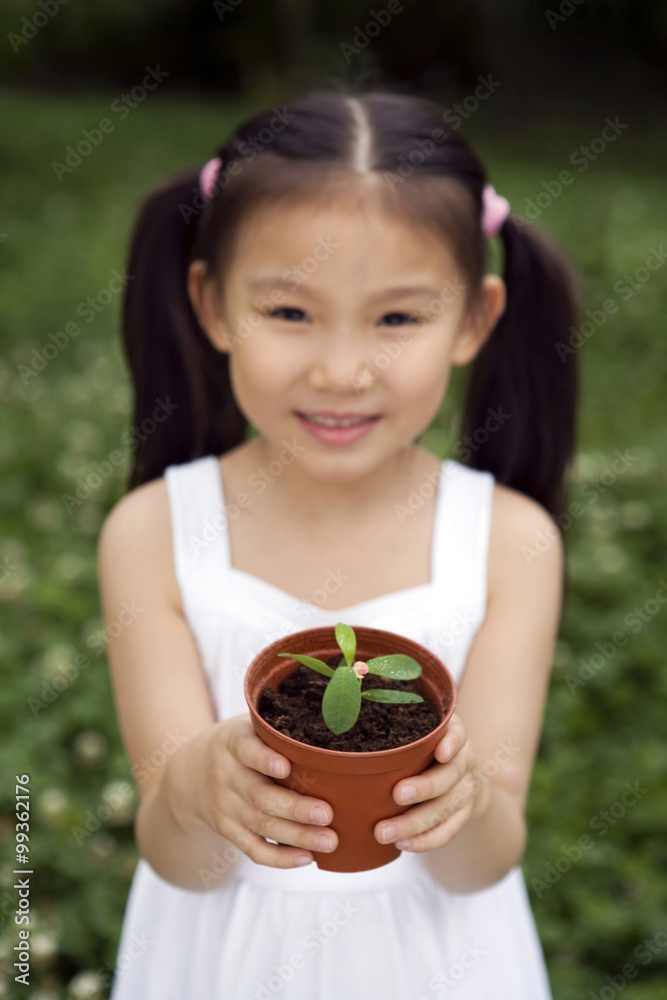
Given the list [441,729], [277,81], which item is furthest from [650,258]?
[277,81]

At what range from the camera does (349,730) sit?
3.62ft

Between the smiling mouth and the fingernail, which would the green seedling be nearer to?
the fingernail

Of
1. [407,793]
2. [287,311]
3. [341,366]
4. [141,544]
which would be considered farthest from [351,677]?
[141,544]

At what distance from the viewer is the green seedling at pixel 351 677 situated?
1045 mm

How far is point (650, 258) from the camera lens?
6.54 metres

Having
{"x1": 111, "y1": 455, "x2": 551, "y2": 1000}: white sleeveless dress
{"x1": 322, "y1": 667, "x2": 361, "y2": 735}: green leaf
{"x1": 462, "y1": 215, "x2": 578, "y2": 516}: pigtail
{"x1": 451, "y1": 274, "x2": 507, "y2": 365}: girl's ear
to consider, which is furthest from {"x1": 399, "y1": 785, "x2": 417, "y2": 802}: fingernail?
{"x1": 462, "y1": 215, "x2": 578, "y2": 516}: pigtail

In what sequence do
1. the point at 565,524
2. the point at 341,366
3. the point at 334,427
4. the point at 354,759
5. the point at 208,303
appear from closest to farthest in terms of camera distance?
the point at 354,759, the point at 341,366, the point at 334,427, the point at 208,303, the point at 565,524

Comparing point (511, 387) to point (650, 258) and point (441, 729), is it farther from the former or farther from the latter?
point (650, 258)

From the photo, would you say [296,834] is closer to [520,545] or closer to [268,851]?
[268,851]

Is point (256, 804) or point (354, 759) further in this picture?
point (256, 804)

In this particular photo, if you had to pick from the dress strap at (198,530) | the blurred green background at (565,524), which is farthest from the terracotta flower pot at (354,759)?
the blurred green background at (565,524)

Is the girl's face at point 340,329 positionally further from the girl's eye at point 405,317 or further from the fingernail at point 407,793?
the fingernail at point 407,793

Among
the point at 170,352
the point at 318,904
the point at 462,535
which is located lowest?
the point at 318,904

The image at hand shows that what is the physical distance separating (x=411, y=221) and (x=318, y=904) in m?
1.10
